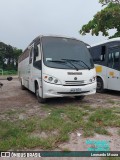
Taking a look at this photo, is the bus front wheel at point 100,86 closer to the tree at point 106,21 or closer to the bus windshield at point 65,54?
the bus windshield at point 65,54

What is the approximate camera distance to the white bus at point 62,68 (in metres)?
8.88

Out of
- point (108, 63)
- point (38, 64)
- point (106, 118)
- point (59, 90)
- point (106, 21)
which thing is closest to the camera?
point (106, 118)

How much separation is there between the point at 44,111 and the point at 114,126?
8.29 feet

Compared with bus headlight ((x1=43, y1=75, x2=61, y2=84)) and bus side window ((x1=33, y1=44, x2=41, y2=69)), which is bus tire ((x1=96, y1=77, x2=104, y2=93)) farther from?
bus headlight ((x1=43, y1=75, x2=61, y2=84))

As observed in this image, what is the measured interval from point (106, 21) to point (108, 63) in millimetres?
9214

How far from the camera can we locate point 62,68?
29.6 feet

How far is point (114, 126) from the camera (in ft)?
20.6

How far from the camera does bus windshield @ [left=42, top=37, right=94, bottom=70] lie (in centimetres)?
915

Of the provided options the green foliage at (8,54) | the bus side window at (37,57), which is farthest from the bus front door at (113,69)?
the green foliage at (8,54)

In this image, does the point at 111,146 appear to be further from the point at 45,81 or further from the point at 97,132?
the point at 45,81

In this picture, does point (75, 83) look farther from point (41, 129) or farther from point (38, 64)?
point (41, 129)

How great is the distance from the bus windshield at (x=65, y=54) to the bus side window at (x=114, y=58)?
8.57 ft

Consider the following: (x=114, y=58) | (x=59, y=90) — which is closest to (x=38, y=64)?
(x=59, y=90)

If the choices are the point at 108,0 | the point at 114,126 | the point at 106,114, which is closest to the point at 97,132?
the point at 114,126
